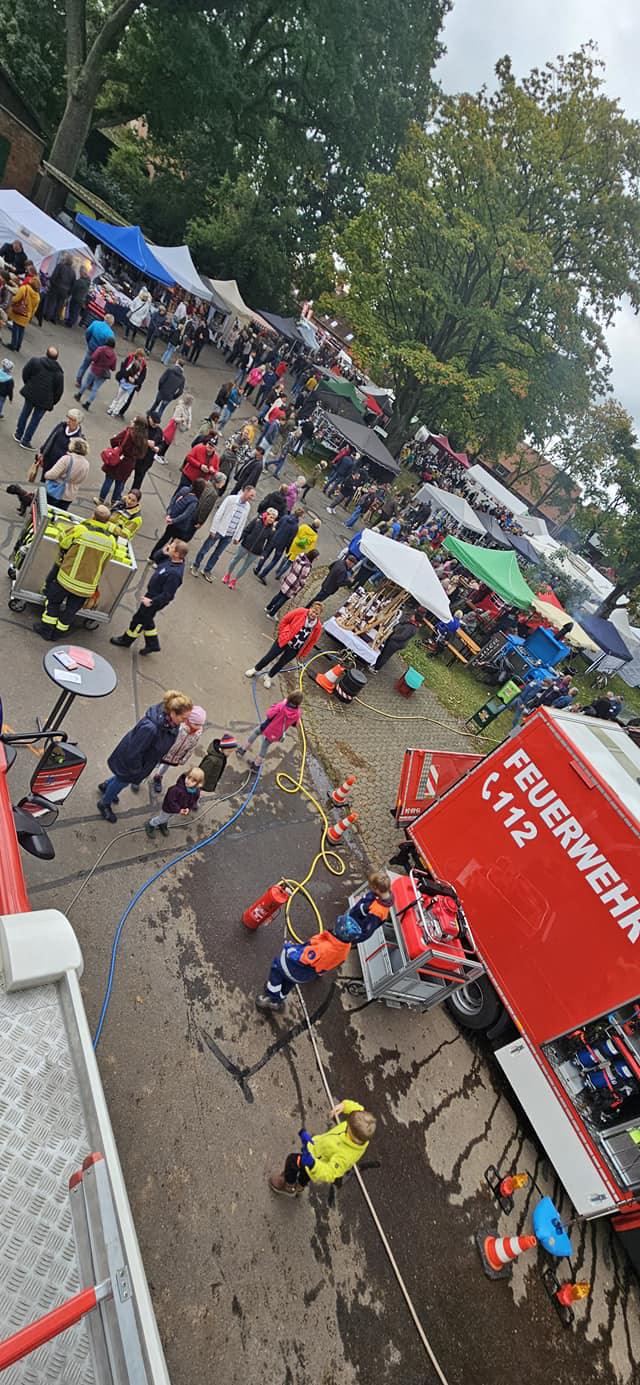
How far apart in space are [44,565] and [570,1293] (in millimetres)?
9180

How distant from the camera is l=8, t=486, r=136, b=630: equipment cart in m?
7.24

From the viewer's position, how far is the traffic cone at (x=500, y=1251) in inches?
223

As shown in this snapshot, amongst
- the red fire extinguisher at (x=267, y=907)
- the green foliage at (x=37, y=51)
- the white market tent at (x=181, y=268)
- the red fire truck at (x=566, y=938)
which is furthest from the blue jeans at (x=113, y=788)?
the green foliage at (x=37, y=51)

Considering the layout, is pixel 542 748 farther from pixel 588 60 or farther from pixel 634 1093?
pixel 588 60

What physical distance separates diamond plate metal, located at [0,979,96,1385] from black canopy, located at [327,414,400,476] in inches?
834

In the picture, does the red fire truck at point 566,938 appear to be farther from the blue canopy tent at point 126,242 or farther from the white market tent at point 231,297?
the white market tent at point 231,297

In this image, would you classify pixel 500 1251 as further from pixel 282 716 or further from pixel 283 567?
pixel 283 567

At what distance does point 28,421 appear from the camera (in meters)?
10.3

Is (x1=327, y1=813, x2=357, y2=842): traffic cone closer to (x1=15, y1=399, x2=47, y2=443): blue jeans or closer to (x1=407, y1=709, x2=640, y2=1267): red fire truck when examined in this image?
(x1=407, y1=709, x2=640, y2=1267): red fire truck

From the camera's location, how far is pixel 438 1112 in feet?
21.5

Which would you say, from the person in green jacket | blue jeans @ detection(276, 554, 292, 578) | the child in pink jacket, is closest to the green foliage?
blue jeans @ detection(276, 554, 292, 578)

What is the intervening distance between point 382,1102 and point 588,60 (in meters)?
34.3

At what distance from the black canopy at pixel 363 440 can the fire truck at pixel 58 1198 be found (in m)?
20.8

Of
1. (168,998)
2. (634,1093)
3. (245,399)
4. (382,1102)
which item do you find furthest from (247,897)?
(245,399)
